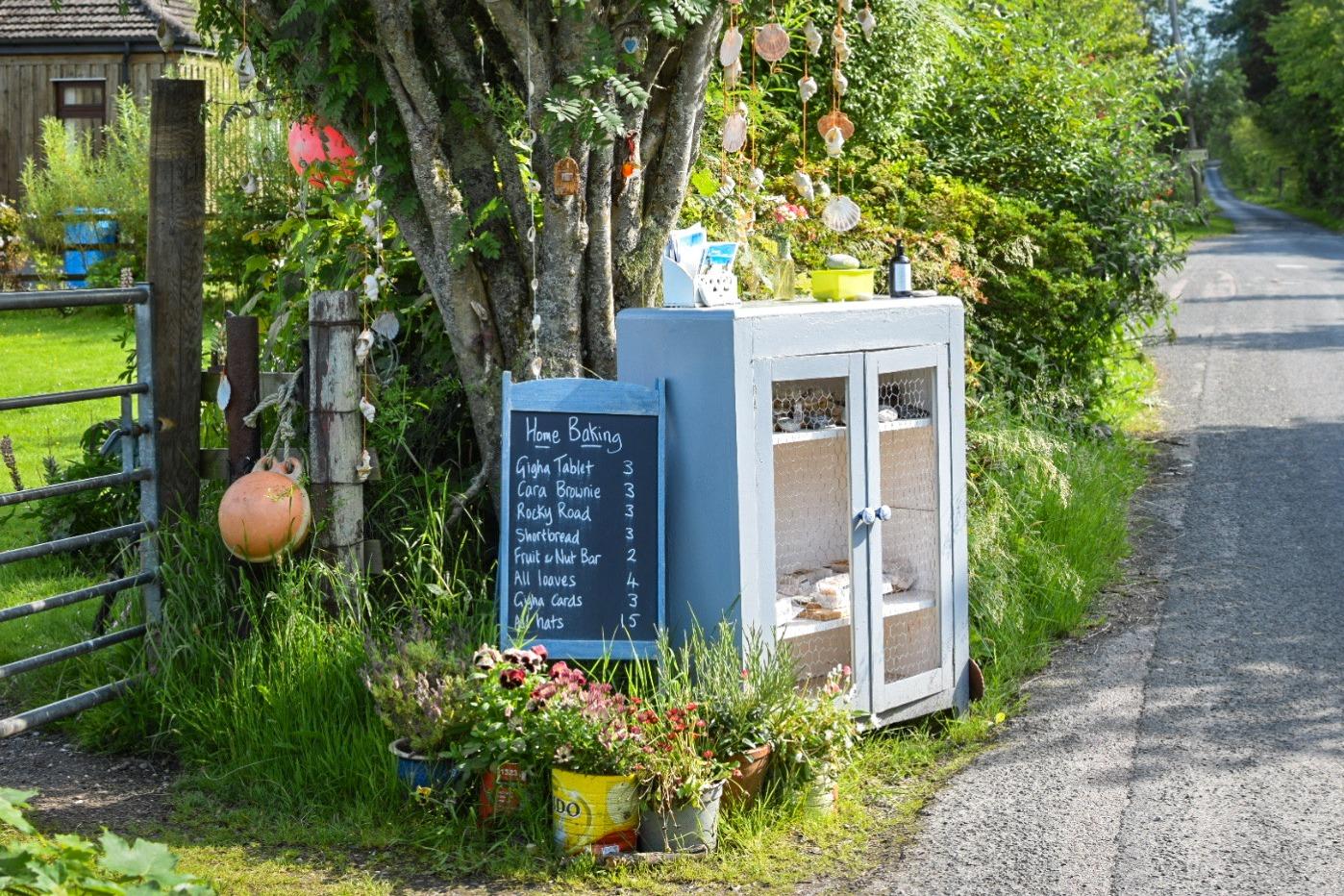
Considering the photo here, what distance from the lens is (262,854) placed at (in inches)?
165

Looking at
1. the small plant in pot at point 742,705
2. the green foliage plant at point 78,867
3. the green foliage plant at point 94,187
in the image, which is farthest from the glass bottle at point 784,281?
the green foliage plant at point 94,187

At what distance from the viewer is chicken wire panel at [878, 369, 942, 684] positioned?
202 inches

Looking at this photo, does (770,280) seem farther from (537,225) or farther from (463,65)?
(463,65)

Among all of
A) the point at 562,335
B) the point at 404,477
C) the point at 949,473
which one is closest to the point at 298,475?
the point at 404,477

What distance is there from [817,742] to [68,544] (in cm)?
262

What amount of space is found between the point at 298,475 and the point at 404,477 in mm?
568

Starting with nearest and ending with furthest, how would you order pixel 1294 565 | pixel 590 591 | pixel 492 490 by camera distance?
1. pixel 590 591
2. pixel 492 490
3. pixel 1294 565

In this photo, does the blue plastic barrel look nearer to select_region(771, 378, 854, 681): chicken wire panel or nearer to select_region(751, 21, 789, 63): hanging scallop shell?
select_region(751, 21, 789, 63): hanging scallop shell

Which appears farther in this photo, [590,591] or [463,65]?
[463,65]

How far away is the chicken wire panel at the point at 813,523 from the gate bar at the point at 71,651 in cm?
232

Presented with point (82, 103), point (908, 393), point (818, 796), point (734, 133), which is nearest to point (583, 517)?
point (818, 796)

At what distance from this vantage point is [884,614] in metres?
5.05

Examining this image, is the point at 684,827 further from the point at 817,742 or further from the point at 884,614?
the point at 884,614

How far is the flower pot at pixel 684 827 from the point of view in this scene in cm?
411
